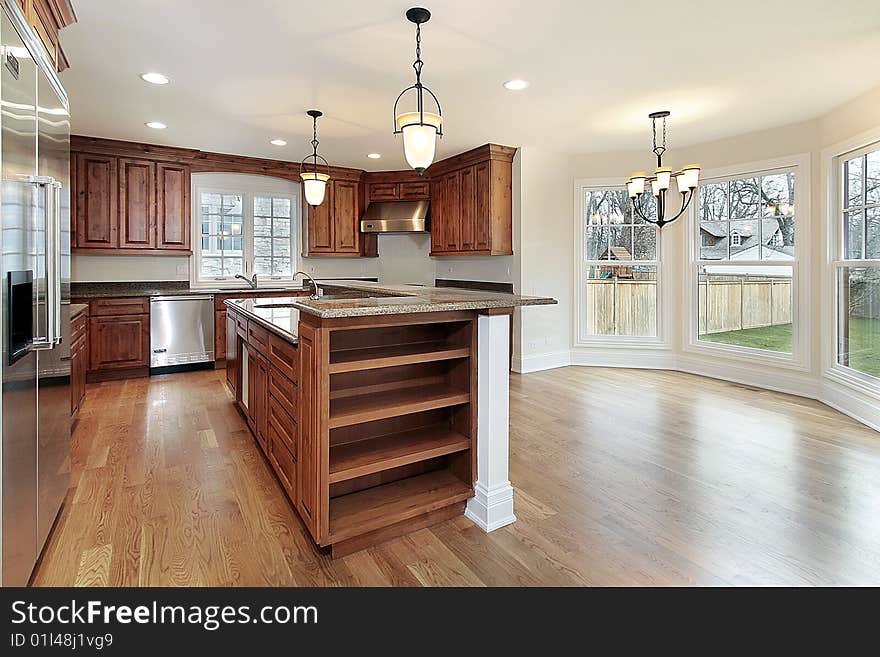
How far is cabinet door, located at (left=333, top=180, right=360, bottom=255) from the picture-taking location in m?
6.96

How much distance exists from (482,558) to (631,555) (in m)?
0.61

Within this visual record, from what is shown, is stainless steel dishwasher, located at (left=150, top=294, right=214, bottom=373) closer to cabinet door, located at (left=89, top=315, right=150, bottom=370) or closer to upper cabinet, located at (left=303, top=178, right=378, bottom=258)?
cabinet door, located at (left=89, top=315, right=150, bottom=370)

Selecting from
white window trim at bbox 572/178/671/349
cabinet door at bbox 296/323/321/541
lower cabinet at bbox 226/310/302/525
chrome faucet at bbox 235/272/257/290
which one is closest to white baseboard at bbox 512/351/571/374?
Answer: white window trim at bbox 572/178/671/349

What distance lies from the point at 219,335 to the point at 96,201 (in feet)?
6.12

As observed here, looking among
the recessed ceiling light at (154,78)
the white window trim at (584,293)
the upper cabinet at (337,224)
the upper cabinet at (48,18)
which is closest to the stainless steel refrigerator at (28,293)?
the upper cabinet at (48,18)

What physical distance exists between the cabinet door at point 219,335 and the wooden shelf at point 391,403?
4235mm

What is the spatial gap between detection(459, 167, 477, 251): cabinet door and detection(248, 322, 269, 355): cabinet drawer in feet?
10.9

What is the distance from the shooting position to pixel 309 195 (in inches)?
176

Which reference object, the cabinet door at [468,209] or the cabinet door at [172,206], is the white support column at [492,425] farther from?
the cabinet door at [172,206]

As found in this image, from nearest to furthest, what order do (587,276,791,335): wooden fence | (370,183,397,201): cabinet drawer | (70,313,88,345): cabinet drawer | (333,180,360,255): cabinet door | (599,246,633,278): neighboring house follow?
(70,313,88,345): cabinet drawer
(587,276,791,335): wooden fence
(599,246,633,278): neighboring house
(333,180,360,255): cabinet door
(370,183,397,201): cabinet drawer

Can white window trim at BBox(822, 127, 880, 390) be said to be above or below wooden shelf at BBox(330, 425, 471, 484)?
above

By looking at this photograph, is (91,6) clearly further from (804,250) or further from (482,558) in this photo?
(804,250)

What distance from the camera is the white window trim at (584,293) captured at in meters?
6.08
